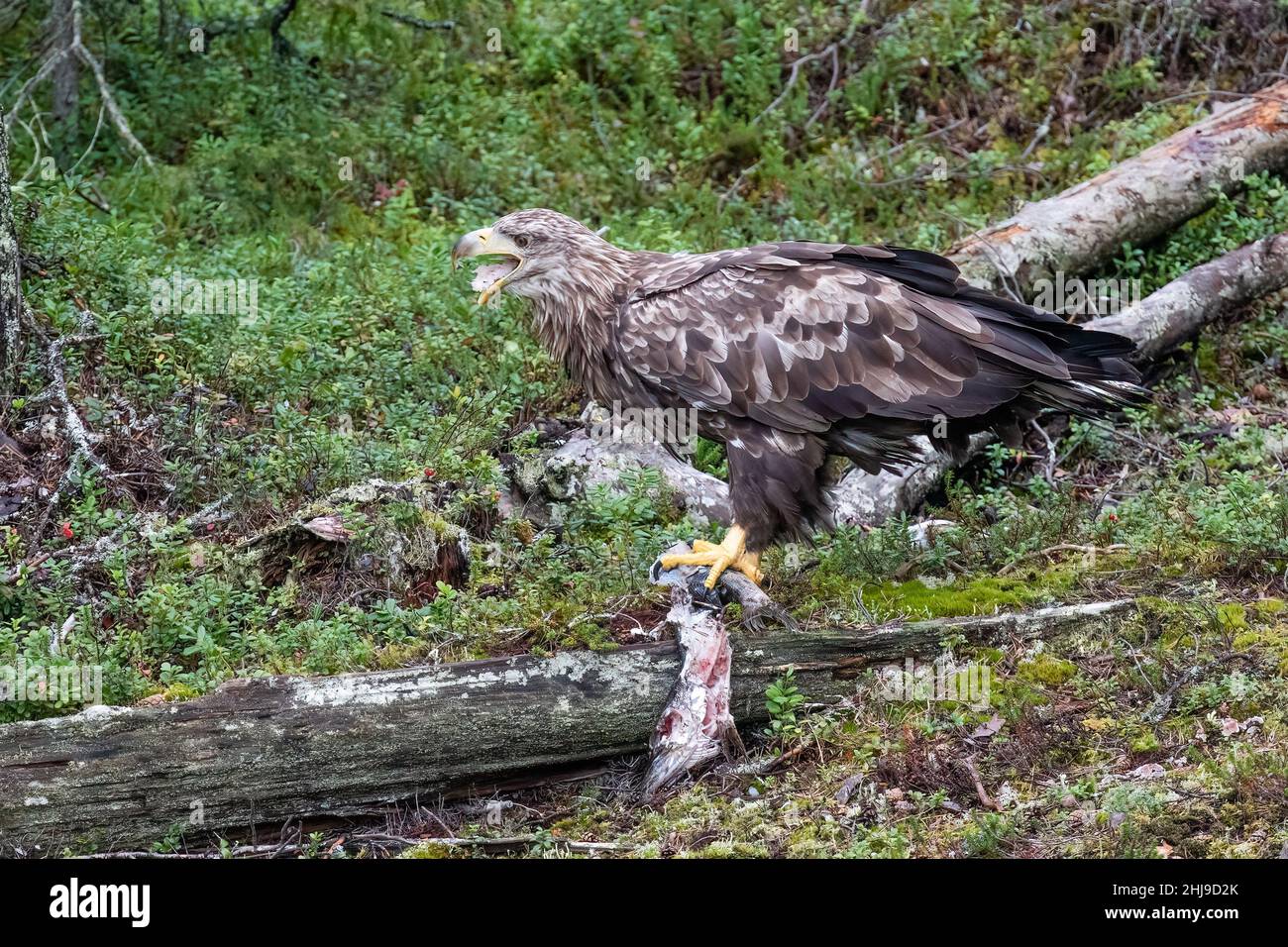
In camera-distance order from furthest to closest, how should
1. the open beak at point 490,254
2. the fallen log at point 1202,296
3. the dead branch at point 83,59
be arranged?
the dead branch at point 83,59 < the fallen log at point 1202,296 < the open beak at point 490,254

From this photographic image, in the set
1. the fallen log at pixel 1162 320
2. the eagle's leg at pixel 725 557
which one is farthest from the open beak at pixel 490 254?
the fallen log at pixel 1162 320

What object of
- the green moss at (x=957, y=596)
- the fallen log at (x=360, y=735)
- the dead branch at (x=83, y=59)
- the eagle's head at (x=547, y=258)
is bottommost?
the fallen log at (x=360, y=735)

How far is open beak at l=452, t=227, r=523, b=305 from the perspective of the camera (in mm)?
6684

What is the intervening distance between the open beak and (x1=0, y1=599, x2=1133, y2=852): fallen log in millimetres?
2100

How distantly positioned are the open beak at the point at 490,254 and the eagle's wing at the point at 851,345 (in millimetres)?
707

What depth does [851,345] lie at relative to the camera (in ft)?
21.1

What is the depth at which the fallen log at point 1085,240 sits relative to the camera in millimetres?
7754

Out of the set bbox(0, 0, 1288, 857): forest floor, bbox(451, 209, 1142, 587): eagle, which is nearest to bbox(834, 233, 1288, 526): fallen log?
bbox(0, 0, 1288, 857): forest floor

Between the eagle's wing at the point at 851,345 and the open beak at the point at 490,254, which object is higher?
the open beak at the point at 490,254

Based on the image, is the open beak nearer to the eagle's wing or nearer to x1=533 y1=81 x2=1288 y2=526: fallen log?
the eagle's wing

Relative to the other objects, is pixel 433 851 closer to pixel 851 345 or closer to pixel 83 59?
pixel 851 345

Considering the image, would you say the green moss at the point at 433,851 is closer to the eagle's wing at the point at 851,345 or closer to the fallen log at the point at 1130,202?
the eagle's wing at the point at 851,345

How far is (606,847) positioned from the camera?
5.15 metres

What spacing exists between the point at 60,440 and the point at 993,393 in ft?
16.3
